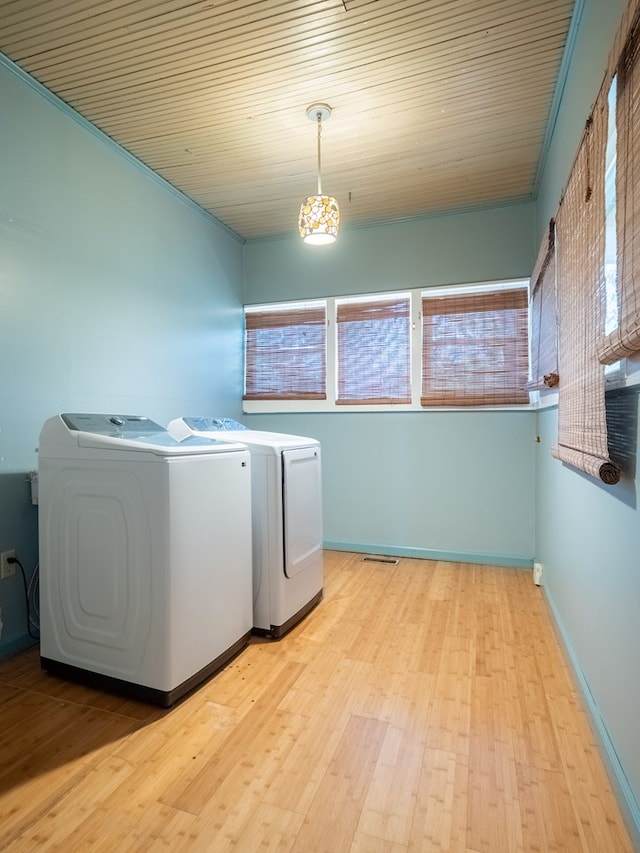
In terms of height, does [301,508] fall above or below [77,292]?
below

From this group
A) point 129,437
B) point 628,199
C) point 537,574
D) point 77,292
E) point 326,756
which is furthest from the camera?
point 537,574

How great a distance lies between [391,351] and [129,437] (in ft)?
7.71

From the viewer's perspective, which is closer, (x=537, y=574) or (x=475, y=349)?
(x=537, y=574)

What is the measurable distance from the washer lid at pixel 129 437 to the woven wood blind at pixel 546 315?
1.61 m

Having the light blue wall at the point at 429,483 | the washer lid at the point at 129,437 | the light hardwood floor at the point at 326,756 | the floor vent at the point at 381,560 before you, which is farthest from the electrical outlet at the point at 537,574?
the washer lid at the point at 129,437

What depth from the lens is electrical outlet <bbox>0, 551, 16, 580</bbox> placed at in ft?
6.60

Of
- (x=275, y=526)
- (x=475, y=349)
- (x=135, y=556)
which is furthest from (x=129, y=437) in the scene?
(x=475, y=349)

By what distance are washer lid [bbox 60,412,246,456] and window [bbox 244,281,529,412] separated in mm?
1851

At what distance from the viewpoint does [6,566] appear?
6.66 feet

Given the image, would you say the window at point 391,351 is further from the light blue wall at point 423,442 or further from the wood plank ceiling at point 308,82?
the wood plank ceiling at point 308,82

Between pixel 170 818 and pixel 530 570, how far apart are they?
2.78m

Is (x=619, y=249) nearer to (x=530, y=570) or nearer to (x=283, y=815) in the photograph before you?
(x=283, y=815)

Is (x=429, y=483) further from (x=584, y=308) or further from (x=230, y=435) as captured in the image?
(x=584, y=308)

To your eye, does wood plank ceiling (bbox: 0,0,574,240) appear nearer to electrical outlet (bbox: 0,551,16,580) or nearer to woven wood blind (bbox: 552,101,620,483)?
woven wood blind (bbox: 552,101,620,483)
